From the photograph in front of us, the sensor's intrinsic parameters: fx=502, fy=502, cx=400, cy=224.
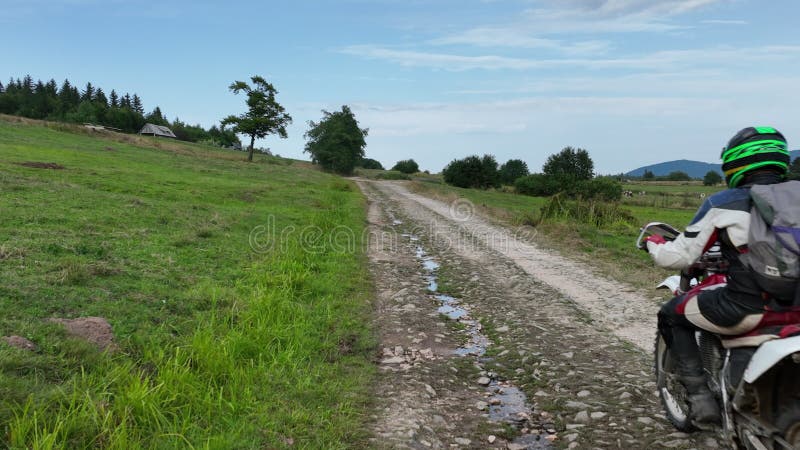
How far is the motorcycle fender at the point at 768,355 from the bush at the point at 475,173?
68.9m

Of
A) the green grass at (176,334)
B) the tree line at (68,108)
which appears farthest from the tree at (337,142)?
the green grass at (176,334)

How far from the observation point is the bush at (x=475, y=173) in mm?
71562

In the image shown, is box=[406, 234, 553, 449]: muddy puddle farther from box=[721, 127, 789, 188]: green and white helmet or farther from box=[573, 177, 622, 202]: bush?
box=[573, 177, 622, 202]: bush

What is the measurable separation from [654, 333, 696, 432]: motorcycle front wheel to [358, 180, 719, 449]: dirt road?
131mm

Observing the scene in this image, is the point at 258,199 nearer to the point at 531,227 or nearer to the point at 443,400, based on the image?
the point at 531,227

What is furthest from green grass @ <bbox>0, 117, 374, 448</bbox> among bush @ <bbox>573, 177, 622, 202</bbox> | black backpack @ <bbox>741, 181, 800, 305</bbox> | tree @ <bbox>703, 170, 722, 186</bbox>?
tree @ <bbox>703, 170, 722, 186</bbox>

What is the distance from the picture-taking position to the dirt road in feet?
15.7

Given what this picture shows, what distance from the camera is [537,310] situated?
881cm

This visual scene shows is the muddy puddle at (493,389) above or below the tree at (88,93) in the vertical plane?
below

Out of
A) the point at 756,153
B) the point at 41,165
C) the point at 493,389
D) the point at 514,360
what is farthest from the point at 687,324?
the point at 41,165

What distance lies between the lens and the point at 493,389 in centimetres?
586

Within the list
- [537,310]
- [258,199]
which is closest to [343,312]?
[537,310]

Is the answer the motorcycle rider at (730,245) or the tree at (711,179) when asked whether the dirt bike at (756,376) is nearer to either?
the motorcycle rider at (730,245)

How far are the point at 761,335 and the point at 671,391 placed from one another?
63.3 inches
